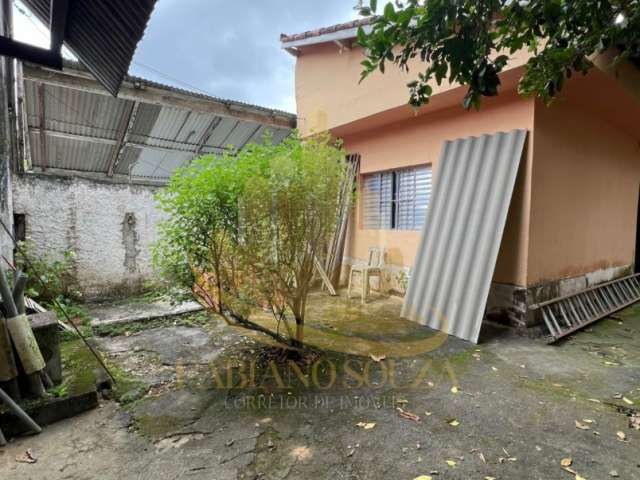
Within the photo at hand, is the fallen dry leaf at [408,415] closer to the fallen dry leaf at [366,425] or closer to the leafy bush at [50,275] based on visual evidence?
the fallen dry leaf at [366,425]

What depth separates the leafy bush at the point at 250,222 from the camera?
2.79 metres

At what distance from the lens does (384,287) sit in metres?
5.84

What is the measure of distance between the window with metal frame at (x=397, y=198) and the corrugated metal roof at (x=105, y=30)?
410 cm

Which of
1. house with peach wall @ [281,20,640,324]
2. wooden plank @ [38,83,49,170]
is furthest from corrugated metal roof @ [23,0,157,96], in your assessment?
wooden plank @ [38,83,49,170]

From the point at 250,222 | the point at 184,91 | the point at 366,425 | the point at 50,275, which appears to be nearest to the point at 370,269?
the point at 250,222

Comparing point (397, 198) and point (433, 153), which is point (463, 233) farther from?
point (397, 198)

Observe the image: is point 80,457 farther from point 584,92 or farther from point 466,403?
point 584,92

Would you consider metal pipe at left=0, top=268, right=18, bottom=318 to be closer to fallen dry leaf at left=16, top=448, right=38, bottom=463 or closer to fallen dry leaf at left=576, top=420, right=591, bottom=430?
fallen dry leaf at left=16, top=448, right=38, bottom=463

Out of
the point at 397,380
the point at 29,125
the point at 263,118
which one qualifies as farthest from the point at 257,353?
the point at 29,125

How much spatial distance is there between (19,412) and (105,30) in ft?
8.92

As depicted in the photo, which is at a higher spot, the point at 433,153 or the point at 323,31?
the point at 323,31

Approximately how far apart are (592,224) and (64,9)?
674cm

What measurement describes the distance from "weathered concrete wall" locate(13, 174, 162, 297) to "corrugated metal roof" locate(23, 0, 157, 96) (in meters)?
2.42

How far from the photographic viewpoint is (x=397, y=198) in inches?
230
